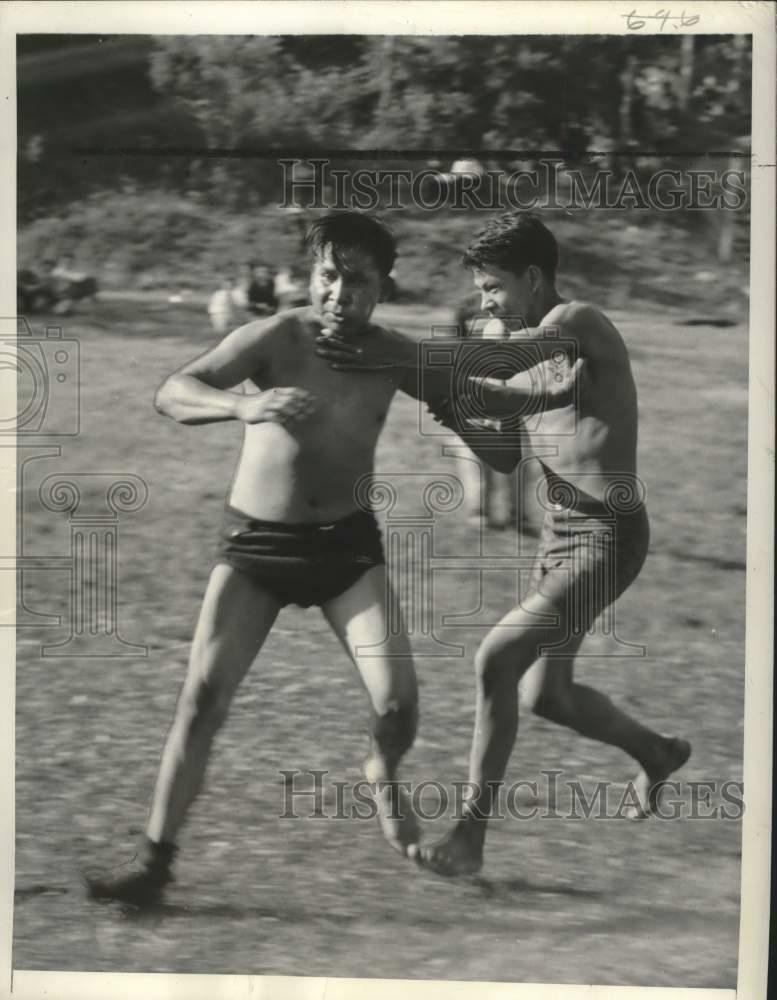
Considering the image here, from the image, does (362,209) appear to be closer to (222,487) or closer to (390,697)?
(222,487)

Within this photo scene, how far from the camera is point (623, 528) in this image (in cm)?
435

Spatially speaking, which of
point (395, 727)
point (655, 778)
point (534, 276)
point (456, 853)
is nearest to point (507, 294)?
point (534, 276)

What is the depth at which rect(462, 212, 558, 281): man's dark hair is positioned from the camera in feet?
14.2

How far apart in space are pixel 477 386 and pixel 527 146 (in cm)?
75

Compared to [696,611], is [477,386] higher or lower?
higher

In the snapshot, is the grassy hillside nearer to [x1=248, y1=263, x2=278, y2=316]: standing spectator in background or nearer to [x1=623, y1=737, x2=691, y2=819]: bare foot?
[x1=248, y1=263, x2=278, y2=316]: standing spectator in background

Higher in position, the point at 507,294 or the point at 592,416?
the point at 507,294

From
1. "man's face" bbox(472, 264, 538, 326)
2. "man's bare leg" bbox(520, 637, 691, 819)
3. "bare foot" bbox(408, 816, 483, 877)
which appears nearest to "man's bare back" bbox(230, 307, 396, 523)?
"man's face" bbox(472, 264, 538, 326)

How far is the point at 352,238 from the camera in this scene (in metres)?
4.34

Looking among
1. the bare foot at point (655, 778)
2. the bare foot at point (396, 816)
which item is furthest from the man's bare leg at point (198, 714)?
the bare foot at point (655, 778)

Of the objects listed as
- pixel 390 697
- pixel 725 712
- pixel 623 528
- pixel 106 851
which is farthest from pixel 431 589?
pixel 106 851

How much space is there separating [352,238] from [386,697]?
4.66 feet

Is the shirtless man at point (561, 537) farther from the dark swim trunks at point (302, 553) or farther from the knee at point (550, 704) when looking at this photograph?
the dark swim trunks at point (302, 553)

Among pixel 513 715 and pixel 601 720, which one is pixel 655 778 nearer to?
pixel 601 720
